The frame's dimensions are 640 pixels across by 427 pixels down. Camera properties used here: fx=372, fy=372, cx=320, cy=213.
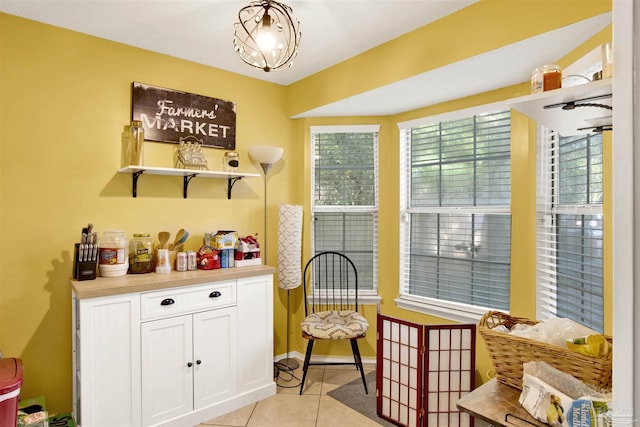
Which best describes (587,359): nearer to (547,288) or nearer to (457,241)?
(547,288)

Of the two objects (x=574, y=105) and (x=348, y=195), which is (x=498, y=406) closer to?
(x=574, y=105)

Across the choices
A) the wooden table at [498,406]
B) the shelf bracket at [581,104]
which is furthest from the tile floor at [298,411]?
the shelf bracket at [581,104]

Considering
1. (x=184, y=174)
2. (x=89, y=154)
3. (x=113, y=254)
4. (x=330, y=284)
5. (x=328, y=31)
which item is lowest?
(x=330, y=284)

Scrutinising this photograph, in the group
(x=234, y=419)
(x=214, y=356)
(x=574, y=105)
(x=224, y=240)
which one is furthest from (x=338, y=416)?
(x=574, y=105)

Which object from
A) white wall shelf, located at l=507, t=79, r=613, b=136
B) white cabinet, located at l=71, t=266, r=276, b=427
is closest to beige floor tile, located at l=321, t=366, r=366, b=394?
white cabinet, located at l=71, t=266, r=276, b=427

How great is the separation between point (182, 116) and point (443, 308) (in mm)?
2574

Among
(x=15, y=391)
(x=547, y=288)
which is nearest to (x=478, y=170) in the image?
(x=547, y=288)

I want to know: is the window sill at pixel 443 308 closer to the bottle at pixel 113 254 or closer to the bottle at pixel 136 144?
the bottle at pixel 113 254

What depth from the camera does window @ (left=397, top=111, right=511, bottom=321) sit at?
A: 109 inches

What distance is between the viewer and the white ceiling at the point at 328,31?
2.12 metres

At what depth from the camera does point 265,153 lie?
3.17m

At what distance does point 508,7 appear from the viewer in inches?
78.4

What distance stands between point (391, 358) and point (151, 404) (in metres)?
1.51

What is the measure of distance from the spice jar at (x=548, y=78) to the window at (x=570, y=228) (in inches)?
Answer: 41.4
